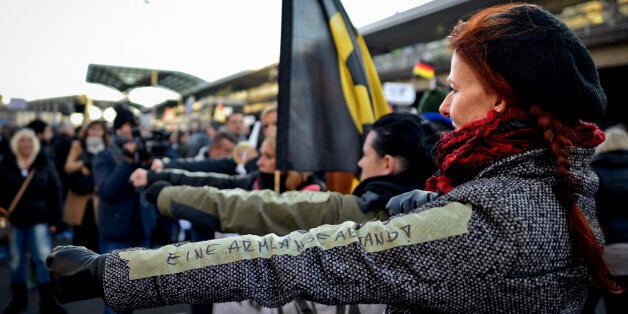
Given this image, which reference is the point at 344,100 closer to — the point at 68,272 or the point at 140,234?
the point at 68,272

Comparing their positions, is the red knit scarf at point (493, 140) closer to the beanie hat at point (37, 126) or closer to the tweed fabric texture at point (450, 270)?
the tweed fabric texture at point (450, 270)

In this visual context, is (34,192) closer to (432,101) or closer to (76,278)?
(432,101)

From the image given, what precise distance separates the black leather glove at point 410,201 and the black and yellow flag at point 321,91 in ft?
4.37

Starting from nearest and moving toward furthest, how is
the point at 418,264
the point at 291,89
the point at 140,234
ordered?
the point at 418,264 < the point at 291,89 < the point at 140,234

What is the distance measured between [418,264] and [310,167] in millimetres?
1812

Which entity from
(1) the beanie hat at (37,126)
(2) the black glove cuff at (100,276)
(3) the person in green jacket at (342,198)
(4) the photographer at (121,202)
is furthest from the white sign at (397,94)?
(2) the black glove cuff at (100,276)

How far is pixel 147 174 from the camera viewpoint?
301 centimetres

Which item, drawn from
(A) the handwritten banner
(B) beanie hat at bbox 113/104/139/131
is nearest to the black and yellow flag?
(A) the handwritten banner

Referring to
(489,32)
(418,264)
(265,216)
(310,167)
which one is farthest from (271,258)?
(310,167)

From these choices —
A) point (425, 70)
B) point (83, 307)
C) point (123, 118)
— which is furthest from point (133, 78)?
point (83, 307)

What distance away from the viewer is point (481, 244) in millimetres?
906

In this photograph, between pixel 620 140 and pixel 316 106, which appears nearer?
pixel 316 106

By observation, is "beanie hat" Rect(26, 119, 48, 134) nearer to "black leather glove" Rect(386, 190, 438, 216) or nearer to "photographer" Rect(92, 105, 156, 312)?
"photographer" Rect(92, 105, 156, 312)

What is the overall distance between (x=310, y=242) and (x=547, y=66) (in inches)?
26.2
